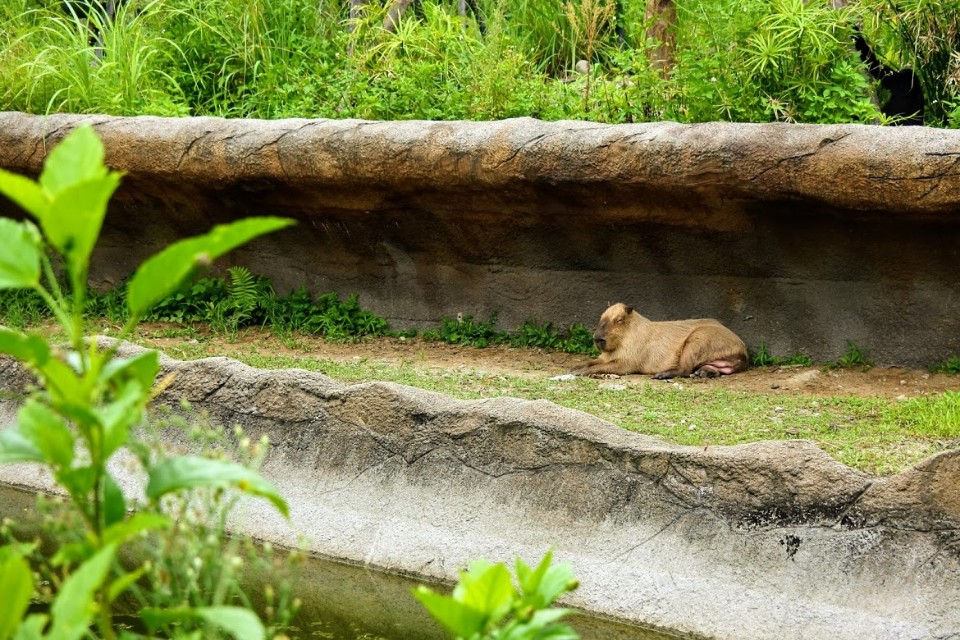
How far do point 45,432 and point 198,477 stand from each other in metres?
0.25

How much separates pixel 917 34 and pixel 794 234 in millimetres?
1800

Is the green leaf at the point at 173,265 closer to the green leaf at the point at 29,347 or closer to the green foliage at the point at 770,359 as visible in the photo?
the green leaf at the point at 29,347

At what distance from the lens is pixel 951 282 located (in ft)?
24.5

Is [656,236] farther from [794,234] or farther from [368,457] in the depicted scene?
[368,457]

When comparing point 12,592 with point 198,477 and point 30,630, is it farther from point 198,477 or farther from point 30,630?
point 198,477

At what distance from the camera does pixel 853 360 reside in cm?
777

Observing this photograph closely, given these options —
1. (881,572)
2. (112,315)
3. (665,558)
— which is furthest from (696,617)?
(112,315)

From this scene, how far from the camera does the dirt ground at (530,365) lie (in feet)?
24.1

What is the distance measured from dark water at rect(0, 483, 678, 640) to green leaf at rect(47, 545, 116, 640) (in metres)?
2.92

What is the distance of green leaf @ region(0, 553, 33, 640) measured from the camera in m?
1.88

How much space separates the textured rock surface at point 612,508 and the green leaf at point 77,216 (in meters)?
3.43

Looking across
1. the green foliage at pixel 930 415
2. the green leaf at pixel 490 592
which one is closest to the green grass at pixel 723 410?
the green foliage at pixel 930 415

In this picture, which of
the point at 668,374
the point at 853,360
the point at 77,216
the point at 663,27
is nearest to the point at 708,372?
the point at 668,374

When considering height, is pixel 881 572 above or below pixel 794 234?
below
